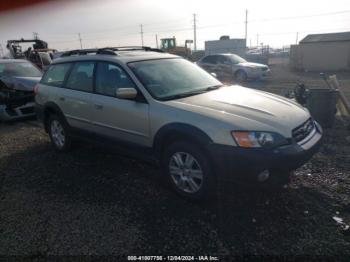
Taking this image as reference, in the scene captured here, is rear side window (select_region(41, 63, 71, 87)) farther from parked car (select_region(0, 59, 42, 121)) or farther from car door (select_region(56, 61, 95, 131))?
parked car (select_region(0, 59, 42, 121))

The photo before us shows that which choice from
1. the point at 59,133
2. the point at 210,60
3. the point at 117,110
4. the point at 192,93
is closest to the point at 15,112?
the point at 59,133

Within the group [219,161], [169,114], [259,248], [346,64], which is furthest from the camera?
[346,64]

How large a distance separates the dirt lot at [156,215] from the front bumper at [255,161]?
321 mm

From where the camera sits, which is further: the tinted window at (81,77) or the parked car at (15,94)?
the parked car at (15,94)

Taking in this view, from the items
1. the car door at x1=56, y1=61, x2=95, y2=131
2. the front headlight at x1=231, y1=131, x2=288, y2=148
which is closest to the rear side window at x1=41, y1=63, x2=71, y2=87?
the car door at x1=56, y1=61, x2=95, y2=131

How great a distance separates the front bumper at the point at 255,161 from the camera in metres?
3.08

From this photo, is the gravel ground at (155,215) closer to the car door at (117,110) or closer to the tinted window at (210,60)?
the car door at (117,110)

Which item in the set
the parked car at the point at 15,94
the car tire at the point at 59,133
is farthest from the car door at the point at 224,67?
the car tire at the point at 59,133

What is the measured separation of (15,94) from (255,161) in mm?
7669

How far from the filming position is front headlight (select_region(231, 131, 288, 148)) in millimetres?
3125

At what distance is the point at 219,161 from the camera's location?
323cm

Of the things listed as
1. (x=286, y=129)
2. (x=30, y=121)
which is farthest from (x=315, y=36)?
(x=286, y=129)

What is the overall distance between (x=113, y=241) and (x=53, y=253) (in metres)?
0.55

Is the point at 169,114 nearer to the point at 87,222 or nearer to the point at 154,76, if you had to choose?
the point at 154,76
